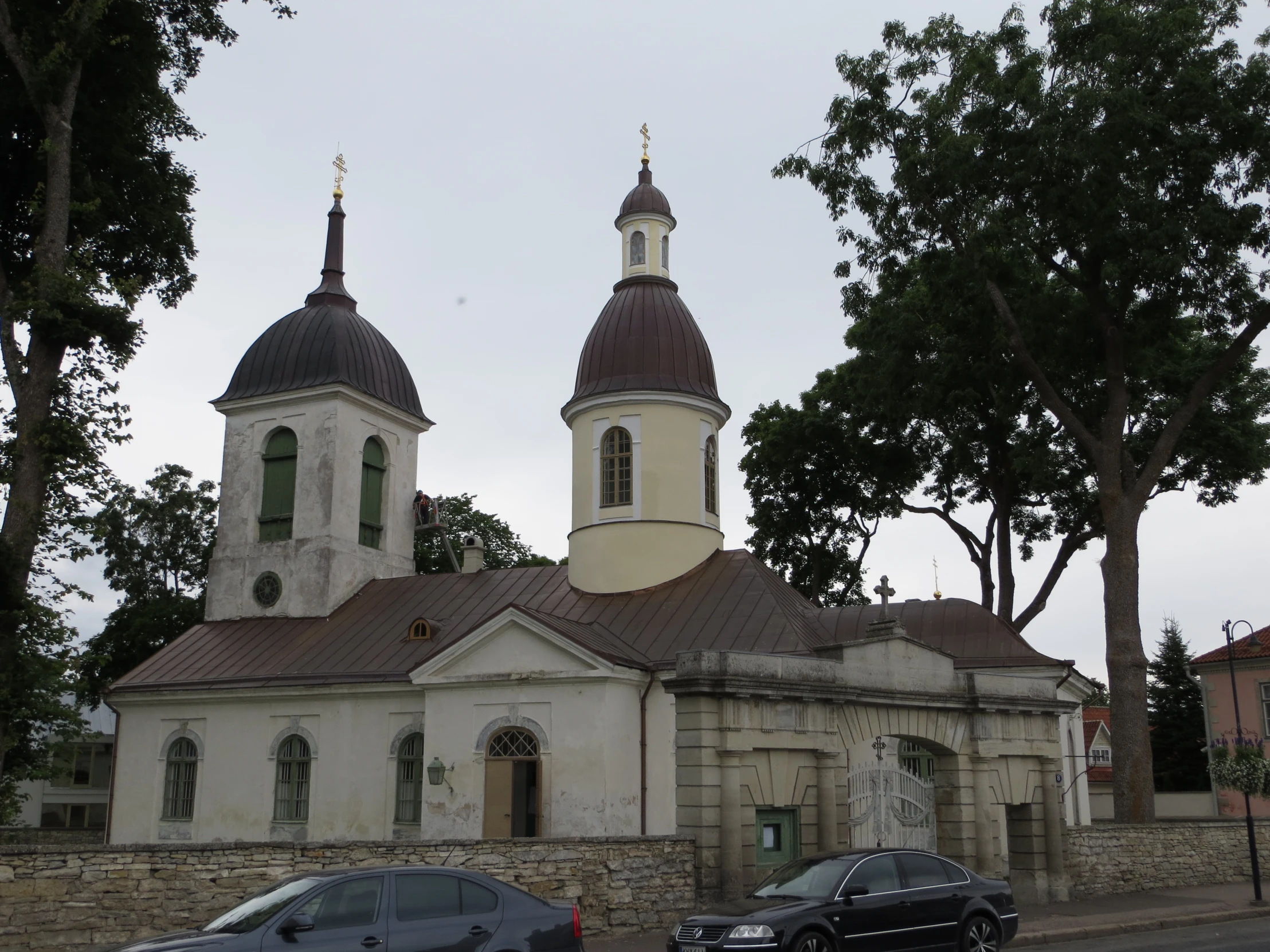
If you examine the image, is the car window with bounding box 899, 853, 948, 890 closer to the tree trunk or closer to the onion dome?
the tree trunk

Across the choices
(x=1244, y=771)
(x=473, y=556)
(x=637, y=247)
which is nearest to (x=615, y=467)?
(x=473, y=556)

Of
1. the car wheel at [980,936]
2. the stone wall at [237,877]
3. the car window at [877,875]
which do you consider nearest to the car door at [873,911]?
the car window at [877,875]

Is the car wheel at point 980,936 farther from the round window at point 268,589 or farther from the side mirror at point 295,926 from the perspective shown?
the round window at point 268,589

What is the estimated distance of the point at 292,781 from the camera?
2519 cm

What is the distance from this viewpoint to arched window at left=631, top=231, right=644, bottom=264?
95.1 feet

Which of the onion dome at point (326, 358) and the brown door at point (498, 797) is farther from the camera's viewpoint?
the onion dome at point (326, 358)

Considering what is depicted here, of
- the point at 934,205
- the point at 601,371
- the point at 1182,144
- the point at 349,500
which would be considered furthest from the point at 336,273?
the point at 1182,144

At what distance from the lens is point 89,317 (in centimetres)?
1777

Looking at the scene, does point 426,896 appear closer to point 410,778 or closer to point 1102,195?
point 410,778

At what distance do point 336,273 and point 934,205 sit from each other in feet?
54.9

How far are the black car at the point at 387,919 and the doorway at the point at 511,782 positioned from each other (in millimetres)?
10881

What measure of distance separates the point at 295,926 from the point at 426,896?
120 centimetres

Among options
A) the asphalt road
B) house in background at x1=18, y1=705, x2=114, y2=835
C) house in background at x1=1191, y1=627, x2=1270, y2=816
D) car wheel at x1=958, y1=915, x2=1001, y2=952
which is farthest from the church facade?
house in background at x1=18, y1=705, x2=114, y2=835

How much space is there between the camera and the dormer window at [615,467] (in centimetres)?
2634
